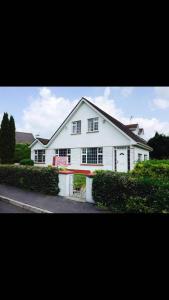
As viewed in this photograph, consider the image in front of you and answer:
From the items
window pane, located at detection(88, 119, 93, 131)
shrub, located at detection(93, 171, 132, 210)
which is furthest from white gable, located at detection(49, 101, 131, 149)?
shrub, located at detection(93, 171, 132, 210)

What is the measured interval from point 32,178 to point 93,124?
6.48m

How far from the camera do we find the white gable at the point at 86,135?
11970 millimetres

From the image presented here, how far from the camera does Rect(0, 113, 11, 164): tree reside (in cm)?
1374

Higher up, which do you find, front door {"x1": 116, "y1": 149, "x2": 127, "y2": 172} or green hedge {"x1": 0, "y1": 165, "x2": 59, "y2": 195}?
front door {"x1": 116, "y1": 149, "x2": 127, "y2": 172}

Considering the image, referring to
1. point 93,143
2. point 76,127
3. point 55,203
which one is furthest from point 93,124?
point 55,203

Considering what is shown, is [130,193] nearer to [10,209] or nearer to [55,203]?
[55,203]

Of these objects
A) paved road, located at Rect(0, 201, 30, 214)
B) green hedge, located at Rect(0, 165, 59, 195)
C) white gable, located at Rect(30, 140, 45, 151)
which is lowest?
paved road, located at Rect(0, 201, 30, 214)

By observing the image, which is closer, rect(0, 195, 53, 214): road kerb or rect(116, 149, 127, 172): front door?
rect(0, 195, 53, 214): road kerb

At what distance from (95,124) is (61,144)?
2818 mm

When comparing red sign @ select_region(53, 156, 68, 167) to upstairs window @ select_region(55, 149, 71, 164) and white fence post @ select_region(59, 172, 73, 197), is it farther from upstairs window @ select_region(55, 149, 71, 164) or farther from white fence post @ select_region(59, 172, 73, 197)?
upstairs window @ select_region(55, 149, 71, 164)

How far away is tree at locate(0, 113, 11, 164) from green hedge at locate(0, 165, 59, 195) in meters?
4.85
